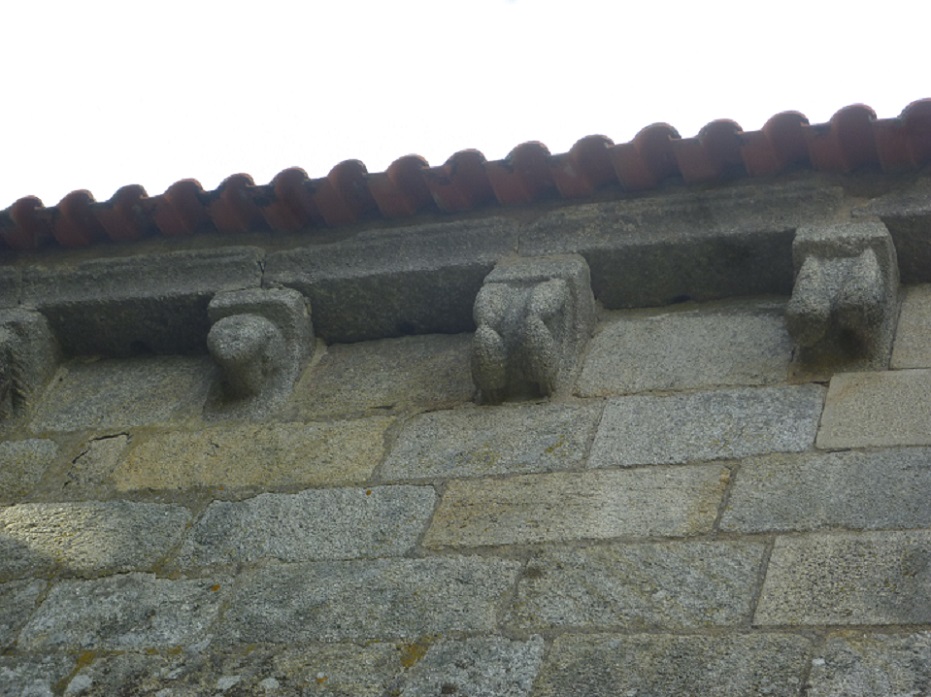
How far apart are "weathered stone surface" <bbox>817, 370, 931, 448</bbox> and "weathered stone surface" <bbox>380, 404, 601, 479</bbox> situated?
0.63m

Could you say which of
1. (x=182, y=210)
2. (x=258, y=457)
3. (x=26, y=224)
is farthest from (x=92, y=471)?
(x=26, y=224)

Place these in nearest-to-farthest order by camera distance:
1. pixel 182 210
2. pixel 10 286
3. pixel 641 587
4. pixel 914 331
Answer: pixel 641 587, pixel 914 331, pixel 182 210, pixel 10 286

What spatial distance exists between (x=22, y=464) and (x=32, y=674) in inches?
39.5

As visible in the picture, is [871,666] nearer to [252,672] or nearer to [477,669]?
[477,669]

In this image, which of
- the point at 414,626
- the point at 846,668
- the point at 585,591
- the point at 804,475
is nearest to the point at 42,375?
the point at 414,626

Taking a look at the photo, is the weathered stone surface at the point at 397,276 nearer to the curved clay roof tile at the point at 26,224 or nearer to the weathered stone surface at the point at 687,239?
the weathered stone surface at the point at 687,239

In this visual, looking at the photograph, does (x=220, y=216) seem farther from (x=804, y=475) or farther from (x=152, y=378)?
(x=804, y=475)

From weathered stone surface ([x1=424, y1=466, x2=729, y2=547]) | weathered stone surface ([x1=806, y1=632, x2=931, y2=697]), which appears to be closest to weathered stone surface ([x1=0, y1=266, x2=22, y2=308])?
weathered stone surface ([x1=424, y1=466, x2=729, y2=547])

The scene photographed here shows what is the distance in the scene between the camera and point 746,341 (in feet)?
12.6

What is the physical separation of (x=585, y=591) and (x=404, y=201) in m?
1.68

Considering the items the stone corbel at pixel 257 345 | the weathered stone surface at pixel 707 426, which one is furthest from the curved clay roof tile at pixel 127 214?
the weathered stone surface at pixel 707 426

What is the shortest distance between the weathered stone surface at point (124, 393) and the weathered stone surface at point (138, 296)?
2.4 inches

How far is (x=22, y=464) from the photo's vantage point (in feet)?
13.5

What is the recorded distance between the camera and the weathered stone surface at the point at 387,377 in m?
4.01
